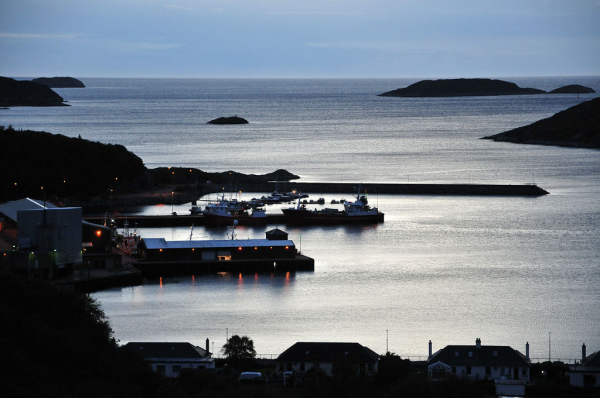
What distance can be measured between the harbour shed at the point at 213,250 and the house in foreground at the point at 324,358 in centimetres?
1125

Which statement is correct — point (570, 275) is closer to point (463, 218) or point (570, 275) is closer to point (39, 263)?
point (463, 218)

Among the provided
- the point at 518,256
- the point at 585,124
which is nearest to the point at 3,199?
the point at 518,256

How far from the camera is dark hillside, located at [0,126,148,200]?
3719cm

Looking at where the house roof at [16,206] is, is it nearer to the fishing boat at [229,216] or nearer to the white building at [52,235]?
the white building at [52,235]

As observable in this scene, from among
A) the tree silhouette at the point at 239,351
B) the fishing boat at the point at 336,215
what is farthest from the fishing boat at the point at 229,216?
the tree silhouette at the point at 239,351

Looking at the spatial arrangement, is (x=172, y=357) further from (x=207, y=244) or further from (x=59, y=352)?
(x=207, y=244)

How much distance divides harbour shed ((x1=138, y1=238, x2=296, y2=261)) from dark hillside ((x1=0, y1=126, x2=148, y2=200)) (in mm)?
12070

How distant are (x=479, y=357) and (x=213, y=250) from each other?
12379mm

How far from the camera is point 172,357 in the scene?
1495cm

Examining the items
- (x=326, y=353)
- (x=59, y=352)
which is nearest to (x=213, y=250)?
(x=326, y=353)

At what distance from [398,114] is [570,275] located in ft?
282

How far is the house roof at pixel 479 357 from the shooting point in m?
14.8

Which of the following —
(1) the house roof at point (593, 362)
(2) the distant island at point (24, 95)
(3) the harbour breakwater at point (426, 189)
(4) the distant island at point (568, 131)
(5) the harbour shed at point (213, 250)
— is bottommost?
(1) the house roof at point (593, 362)

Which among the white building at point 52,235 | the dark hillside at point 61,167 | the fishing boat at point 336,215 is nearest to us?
the white building at point 52,235
